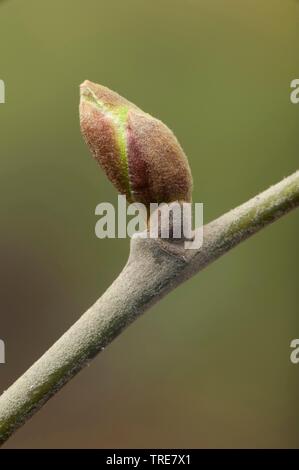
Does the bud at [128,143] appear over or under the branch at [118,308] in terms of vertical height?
over

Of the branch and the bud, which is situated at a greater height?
the bud
